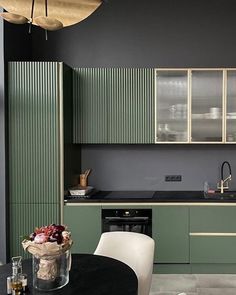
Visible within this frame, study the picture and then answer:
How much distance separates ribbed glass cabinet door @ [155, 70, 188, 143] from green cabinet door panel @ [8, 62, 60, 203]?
→ 116cm

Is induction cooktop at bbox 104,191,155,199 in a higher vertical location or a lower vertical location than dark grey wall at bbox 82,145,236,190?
lower

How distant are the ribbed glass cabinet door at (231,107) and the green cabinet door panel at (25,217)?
207 cm

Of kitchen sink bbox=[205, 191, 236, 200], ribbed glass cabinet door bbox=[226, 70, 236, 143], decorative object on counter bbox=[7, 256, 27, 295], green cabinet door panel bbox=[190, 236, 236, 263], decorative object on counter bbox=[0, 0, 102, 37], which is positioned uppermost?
decorative object on counter bbox=[0, 0, 102, 37]

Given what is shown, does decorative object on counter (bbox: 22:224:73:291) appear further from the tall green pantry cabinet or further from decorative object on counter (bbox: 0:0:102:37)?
the tall green pantry cabinet

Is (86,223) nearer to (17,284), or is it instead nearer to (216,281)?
(216,281)

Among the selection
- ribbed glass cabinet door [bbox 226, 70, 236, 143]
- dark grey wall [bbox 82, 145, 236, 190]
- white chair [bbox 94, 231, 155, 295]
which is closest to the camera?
white chair [bbox 94, 231, 155, 295]

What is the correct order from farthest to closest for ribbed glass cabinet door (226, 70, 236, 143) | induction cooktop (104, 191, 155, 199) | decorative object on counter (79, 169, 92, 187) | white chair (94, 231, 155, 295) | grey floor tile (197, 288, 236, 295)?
decorative object on counter (79, 169, 92, 187) → ribbed glass cabinet door (226, 70, 236, 143) → induction cooktop (104, 191, 155, 199) → grey floor tile (197, 288, 236, 295) → white chair (94, 231, 155, 295)

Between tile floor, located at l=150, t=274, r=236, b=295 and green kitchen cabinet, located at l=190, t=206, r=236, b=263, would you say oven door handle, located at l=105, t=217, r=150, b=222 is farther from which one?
tile floor, located at l=150, t=274, r=236, b=295

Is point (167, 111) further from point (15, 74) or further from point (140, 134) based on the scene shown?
point (15, 74)

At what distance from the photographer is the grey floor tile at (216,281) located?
3.39m

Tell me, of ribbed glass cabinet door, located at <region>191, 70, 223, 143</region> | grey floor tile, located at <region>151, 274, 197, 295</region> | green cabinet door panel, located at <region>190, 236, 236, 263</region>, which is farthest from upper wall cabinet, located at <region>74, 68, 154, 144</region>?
grey floor tile, located at <region>151, 274, 197, 295</region>

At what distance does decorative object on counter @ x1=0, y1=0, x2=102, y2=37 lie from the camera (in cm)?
182

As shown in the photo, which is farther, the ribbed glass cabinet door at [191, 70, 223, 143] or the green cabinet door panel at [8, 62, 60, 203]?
the ribbed glass cabinet door at [191, 70, 223, 143]

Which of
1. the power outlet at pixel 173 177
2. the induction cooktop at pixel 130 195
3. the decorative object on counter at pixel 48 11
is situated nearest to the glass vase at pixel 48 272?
the decorative object on counter at pixel 48 11
